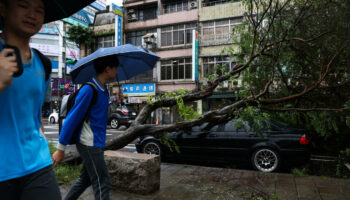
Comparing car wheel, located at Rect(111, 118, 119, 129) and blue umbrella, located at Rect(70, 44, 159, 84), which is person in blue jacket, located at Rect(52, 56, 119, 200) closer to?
blue umbrella, located at Rect(70, 44, 159, 84)

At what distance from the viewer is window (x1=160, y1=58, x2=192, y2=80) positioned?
22.5 m

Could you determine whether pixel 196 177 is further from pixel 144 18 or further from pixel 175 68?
pixel 144 18

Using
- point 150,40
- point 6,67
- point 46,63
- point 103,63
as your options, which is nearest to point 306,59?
point 103,63

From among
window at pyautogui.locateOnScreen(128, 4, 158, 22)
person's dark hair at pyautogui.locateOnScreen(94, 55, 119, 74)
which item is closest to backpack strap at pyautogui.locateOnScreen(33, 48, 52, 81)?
person's dark hair at pyautogui.locateOnScreen(94, 55, 119, 74)

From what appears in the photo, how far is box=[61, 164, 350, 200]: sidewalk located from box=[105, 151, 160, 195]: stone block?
0.12 m

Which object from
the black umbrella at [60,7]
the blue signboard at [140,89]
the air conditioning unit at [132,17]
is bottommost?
the black umbrella at [60,7]

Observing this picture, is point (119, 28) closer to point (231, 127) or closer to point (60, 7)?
point (231, 127)

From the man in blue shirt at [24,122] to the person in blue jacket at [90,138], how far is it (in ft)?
2.81

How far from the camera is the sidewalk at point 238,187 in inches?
163

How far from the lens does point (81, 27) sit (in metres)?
26.8

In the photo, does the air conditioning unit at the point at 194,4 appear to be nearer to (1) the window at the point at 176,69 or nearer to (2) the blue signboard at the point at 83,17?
(1) the window at the point at 176,69

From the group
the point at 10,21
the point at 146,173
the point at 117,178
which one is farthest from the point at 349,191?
the point at 10,21

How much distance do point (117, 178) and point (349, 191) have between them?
4.39 m

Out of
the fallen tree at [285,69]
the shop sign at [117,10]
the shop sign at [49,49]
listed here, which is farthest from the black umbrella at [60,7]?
the shop sign at [49,49]
